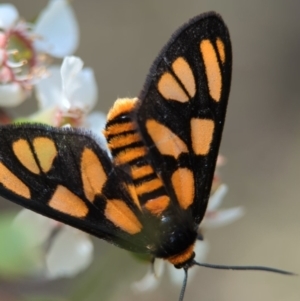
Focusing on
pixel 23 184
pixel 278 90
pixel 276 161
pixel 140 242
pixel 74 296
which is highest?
pixel 23 184

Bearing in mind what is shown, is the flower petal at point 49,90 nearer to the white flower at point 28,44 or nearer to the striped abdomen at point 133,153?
the white flower at point 28,44

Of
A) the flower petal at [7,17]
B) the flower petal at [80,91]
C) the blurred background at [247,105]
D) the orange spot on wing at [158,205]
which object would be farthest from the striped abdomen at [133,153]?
the blurred background at [247,105]

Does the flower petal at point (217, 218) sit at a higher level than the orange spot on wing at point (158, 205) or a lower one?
lower

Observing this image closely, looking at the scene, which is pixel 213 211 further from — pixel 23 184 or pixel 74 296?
pixel 23 184

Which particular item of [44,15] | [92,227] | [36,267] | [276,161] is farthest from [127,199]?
[276,161]

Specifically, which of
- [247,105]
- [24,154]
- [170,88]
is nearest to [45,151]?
[24,154]

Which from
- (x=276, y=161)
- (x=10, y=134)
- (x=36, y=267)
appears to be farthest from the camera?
(x=276, y=161)
